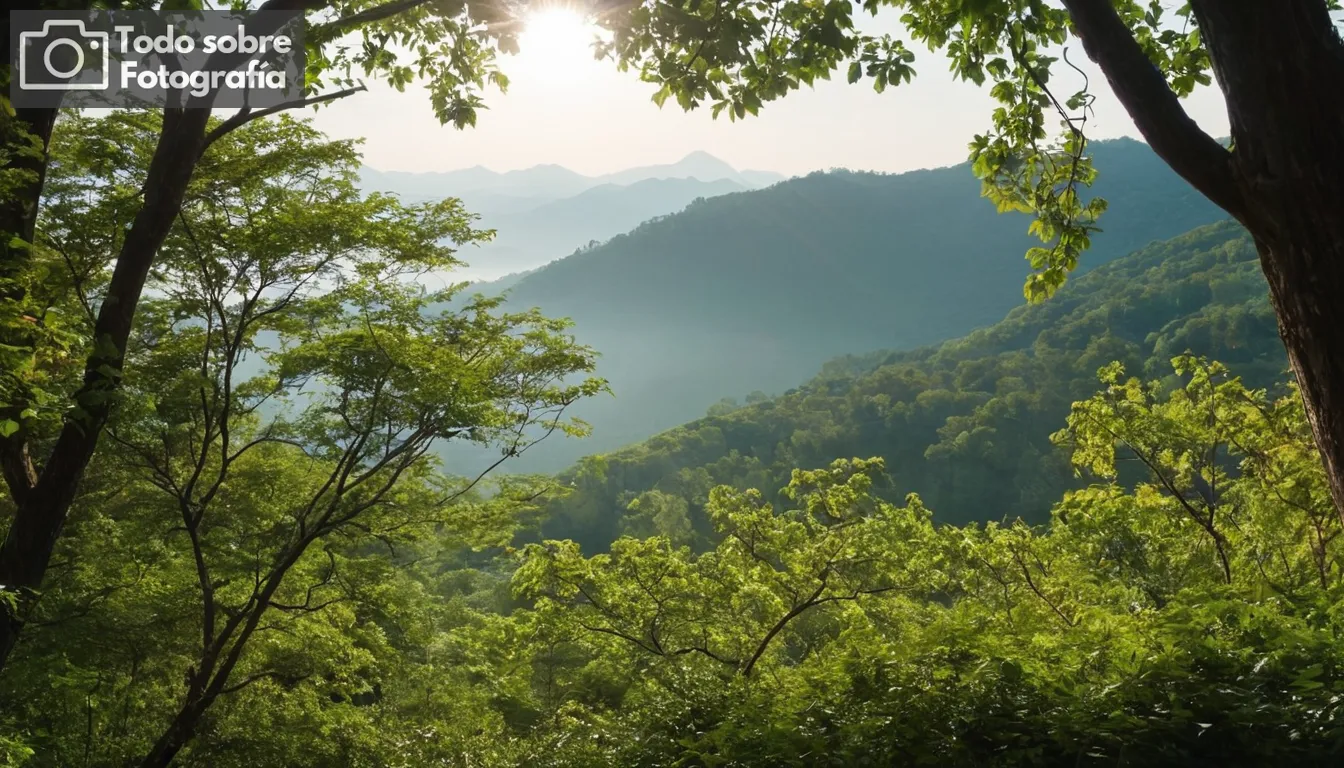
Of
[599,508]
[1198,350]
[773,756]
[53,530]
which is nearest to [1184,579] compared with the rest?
[773,756]

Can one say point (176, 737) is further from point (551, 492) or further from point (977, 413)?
point (977, 413)

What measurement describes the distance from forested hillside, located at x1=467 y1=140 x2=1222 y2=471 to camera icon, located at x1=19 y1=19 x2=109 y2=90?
146m

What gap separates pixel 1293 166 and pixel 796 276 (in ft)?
593

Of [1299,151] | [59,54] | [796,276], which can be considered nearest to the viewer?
[1299,151]

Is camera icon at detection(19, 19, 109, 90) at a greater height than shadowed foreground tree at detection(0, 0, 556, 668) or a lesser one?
greater

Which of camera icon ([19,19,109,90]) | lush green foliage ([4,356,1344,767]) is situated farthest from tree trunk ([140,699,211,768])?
camera icon ([19,19,109,90])

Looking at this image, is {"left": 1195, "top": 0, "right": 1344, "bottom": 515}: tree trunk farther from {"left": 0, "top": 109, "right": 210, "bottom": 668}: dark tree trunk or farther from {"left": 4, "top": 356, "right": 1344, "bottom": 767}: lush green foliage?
{"left": 0, "top": 109, "right": 210, "bottom": 668}: dark tree trunk

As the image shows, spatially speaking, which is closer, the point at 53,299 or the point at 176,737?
the point at 53,299

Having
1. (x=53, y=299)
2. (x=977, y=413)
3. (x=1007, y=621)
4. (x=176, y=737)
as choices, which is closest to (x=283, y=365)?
(x=176, y=737)

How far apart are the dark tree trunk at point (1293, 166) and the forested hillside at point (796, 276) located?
14696 centimetres

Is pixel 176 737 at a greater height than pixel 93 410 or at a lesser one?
lesser

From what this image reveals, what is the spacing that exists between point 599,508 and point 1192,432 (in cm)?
4865

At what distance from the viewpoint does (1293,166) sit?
171cm

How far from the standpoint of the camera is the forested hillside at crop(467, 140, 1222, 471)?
512 feet
